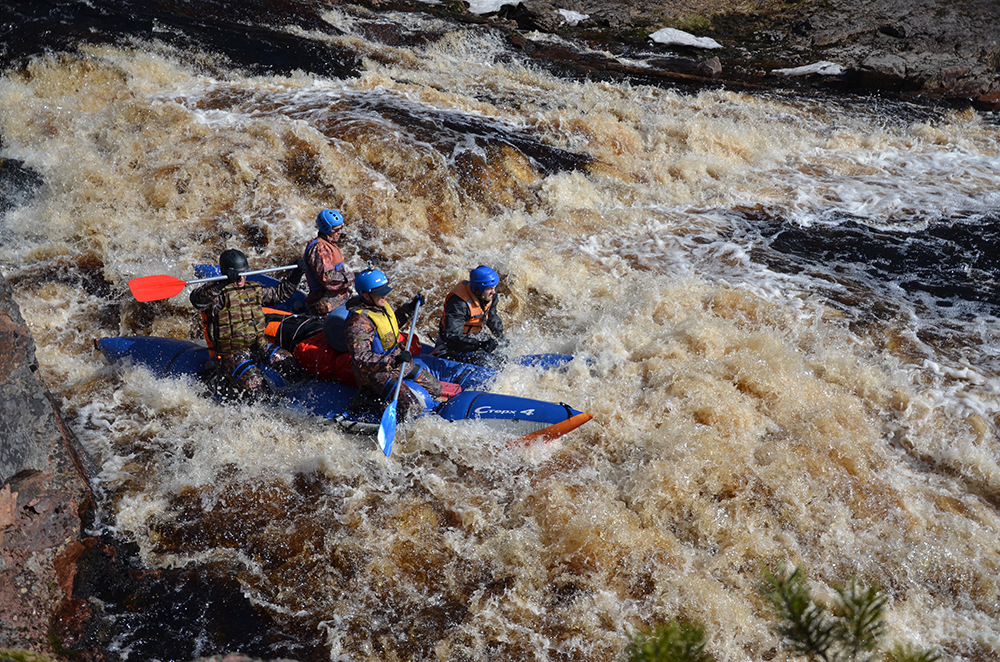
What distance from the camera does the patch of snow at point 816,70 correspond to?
45.9 ft

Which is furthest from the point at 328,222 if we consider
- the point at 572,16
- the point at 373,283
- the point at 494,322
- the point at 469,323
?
the point at 572,16

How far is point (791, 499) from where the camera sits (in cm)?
447

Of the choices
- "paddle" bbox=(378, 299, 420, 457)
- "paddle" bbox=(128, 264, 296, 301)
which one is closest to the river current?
"paddle" bbox=(378, 299, 420, 457)

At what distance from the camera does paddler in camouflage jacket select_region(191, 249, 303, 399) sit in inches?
193

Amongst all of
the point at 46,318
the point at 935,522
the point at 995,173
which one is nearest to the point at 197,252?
the point at 46,318

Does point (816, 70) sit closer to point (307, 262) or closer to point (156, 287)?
point (307, 262)

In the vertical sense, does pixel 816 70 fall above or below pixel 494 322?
above

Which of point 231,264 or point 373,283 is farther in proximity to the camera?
point 231,264

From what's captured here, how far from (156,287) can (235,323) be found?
0.93 m

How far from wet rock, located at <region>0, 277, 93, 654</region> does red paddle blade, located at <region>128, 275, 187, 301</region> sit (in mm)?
1661

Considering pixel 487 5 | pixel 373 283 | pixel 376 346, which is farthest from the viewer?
pixel 487 5

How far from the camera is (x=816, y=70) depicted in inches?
554

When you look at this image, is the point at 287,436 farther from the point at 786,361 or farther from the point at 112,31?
the point at 112,31

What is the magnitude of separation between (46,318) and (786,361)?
252 inches
